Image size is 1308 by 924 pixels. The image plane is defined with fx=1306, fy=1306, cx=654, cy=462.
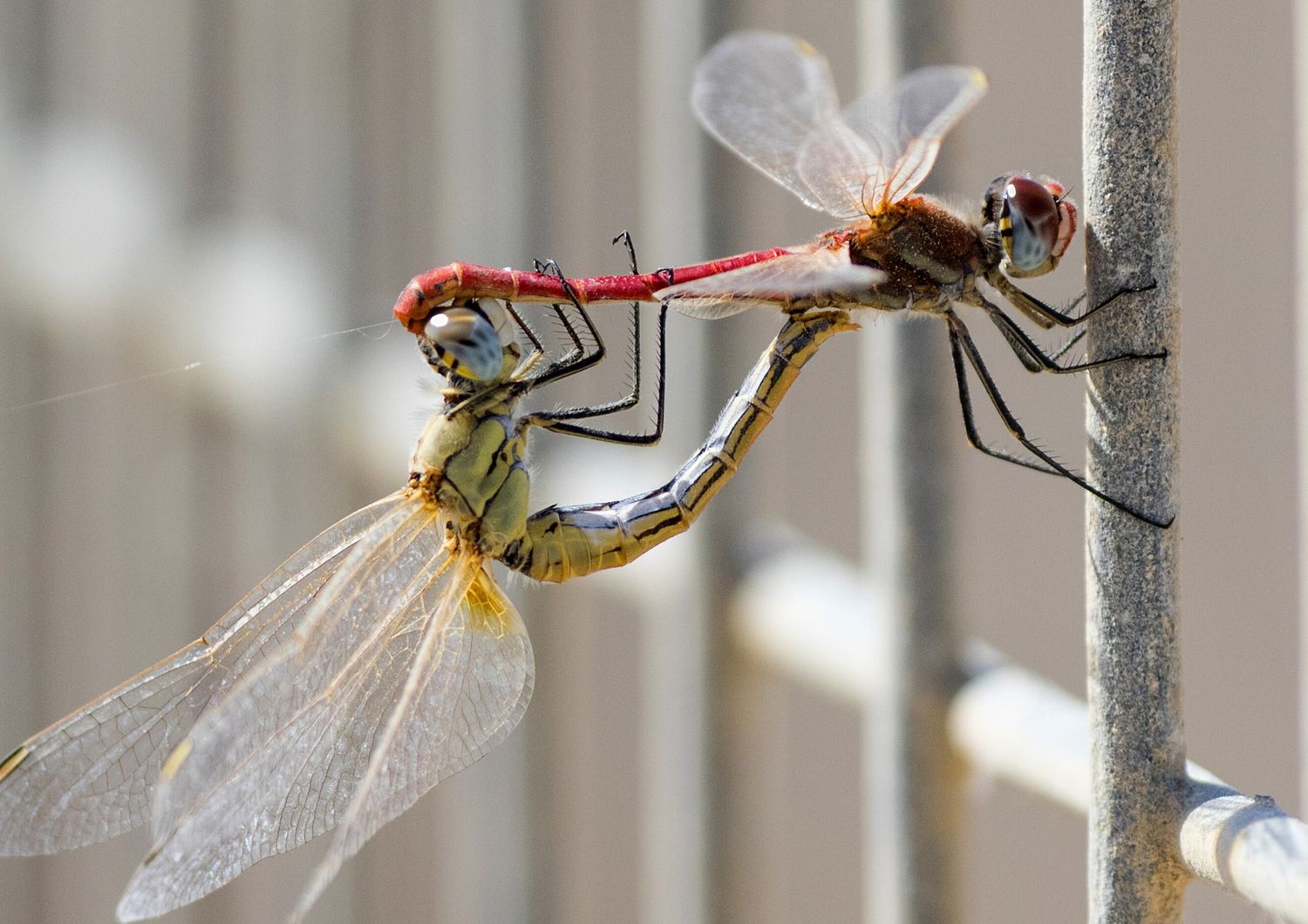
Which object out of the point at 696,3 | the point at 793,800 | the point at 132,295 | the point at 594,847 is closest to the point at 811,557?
the point at 696,3

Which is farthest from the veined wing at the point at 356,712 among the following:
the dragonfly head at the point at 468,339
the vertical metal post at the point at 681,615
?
the vertical metal post at the point at 681,615

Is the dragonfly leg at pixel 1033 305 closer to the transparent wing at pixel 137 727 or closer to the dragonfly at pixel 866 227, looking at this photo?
the dragonfly at pixel 866 227

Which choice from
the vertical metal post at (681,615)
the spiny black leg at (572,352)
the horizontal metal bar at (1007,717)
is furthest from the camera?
the vertical metal post at (681,615)

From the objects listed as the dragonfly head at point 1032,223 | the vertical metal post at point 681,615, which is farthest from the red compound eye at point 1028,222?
the vertical metal post at point 681,615

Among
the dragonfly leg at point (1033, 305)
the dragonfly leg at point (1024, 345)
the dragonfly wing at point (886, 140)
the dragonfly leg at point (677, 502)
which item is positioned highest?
the dragonfly wing at point (886, 140)

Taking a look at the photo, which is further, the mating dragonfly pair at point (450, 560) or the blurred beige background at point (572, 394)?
the blurred beige background at point (572, 394)

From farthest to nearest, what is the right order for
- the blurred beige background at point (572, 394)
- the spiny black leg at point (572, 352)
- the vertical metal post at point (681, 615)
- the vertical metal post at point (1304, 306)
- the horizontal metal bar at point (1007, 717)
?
the vertical metal post at point (681, 615) → the blurred beige background at point (572, 394) → the spiny black leg at point (572, 352) → the vertical metal post at point (1304, 306) → the horizontal metal bar at point (1007, 717)

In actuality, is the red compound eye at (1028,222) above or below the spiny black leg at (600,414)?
above
